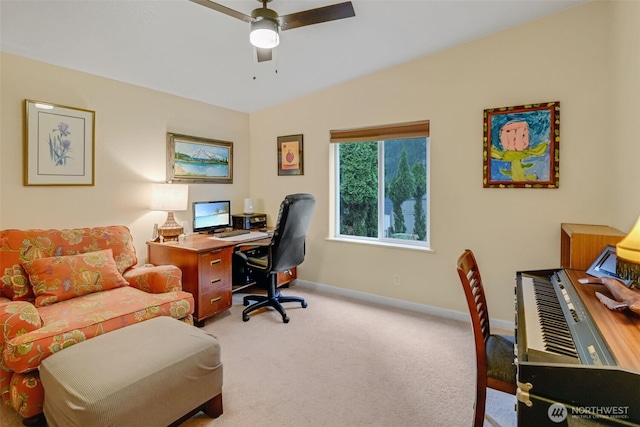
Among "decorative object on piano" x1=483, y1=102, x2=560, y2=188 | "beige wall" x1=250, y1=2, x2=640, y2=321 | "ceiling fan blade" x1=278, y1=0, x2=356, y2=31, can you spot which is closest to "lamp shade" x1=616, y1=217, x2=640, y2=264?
"beige wall" x1=250, y1=2, x2=640, y2=321

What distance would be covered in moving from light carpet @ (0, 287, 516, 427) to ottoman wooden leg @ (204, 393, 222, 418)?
0.04 meters

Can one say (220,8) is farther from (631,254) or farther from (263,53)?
(631,254)

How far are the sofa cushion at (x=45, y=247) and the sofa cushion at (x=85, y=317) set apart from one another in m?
0.31

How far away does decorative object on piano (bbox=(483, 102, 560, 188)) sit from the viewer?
8.36ft

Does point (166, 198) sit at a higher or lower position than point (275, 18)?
lower

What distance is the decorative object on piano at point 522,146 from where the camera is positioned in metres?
2.55

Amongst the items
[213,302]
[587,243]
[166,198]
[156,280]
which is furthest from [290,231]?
[587,243]

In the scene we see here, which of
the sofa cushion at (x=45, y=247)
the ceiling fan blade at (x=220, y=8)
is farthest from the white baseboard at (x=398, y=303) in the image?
the ceiling fan blade at (x=220, y=8)

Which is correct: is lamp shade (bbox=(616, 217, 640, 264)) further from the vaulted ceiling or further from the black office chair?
the black office chair

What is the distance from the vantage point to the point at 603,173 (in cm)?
240

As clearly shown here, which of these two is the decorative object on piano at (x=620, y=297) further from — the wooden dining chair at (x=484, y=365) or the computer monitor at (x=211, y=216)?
the computer monitor at (x=211, y=216)

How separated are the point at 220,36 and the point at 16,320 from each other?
2.24 m

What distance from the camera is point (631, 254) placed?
46.1 inches

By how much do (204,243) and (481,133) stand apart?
107 inches
